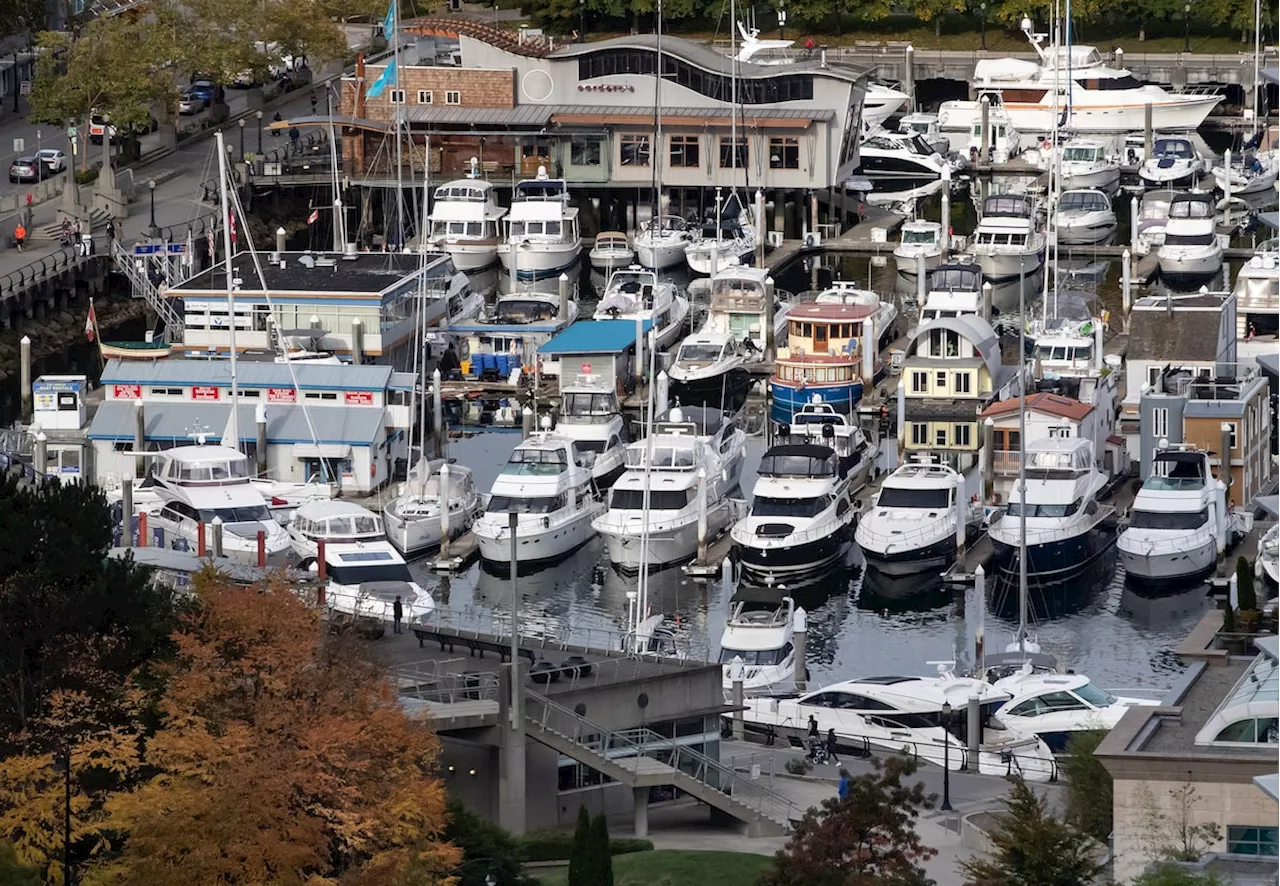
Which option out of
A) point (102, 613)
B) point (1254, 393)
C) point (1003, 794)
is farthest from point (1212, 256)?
point (102, 613)

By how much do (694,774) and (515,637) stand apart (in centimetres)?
408

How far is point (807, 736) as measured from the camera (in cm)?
5747

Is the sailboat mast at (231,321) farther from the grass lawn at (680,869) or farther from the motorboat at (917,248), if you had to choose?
the grass lawn at (680,869)

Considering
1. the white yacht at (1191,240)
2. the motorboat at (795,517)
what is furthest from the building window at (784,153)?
the motorboat at (795,517)

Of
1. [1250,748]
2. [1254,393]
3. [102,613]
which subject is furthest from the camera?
[1254,393]

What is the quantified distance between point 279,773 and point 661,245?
196 ft

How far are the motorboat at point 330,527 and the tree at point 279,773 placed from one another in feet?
67.2

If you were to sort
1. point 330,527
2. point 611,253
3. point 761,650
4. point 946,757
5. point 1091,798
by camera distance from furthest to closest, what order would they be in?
point 611,253 → point 330,527 → point 761,650 → point 946,757 → point 1091,798

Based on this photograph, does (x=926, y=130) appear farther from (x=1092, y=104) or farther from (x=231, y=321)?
(x=231, y=321)

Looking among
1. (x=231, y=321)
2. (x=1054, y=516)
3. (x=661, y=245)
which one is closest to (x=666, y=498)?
(x=1054, y=516)

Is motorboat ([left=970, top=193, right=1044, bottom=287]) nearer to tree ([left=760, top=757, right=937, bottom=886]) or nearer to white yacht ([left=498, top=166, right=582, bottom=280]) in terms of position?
white yacht ([left=498, top=166, right=582, bottom=280])

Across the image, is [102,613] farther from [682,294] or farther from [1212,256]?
[1212,256]

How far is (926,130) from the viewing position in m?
125

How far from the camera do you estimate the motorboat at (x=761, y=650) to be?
203ft
